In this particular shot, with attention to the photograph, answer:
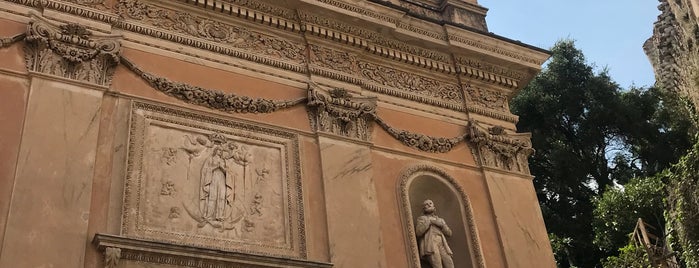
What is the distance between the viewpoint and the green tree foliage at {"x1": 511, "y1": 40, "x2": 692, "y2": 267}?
2142cm

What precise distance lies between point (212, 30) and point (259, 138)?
A: 166cm

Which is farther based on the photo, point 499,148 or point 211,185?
point 499,148

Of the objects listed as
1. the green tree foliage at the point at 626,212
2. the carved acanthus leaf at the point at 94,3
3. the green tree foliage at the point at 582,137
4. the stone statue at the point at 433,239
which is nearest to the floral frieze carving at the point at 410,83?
the stone statue at the point at 433,239

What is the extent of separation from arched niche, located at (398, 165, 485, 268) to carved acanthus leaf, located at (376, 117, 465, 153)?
0.32 metres

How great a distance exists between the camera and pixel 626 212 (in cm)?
1916

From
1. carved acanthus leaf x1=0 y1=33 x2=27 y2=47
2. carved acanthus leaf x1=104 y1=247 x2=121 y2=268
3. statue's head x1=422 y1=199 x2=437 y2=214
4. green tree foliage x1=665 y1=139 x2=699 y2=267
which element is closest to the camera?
carved acanthus leaf x1=104 y1=247 x2=121 y2=268

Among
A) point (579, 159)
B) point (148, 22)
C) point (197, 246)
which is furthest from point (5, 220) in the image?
point (579, 159)

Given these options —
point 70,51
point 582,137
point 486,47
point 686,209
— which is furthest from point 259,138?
point 582,137

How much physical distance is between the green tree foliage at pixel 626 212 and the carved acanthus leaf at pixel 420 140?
430 inches

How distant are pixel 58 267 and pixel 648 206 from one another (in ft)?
54.4

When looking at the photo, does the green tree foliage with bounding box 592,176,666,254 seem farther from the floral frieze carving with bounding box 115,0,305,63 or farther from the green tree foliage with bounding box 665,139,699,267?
the floral frieze carving with bounding box 115,0,305,63

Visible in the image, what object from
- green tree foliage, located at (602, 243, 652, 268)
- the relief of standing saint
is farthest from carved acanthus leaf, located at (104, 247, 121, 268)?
green tree foliage, located at (602, 243, 652, 268)

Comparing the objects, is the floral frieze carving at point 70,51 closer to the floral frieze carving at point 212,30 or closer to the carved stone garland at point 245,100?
the carved stone garland at point 245,100

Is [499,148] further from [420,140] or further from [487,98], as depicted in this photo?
[420,140]
